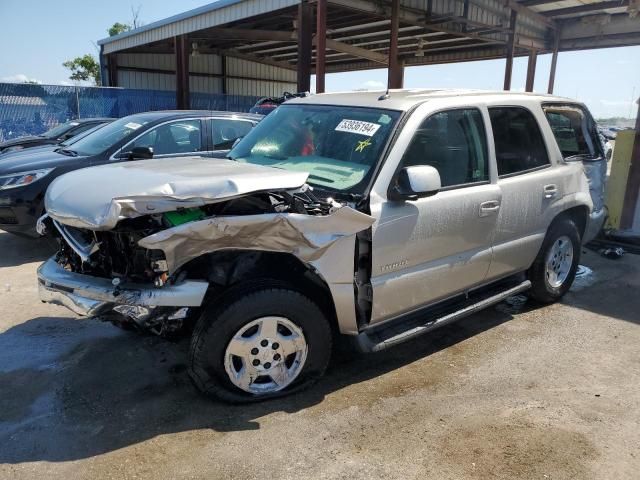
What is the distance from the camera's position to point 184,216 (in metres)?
2.91

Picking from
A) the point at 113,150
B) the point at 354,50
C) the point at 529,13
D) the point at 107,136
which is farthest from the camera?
the point at 354,50

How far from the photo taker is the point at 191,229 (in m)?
2.73

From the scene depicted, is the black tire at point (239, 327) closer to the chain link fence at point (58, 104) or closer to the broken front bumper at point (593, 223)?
the broken front bumper at point (593, 223)

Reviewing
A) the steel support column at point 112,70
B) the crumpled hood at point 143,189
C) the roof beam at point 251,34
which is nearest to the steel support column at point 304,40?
the roof beam at point 251,34

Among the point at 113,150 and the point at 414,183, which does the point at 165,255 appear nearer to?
the point at 414,183

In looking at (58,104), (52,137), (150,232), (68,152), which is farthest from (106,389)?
(58,104)

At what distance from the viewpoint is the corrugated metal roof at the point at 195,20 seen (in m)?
13.7

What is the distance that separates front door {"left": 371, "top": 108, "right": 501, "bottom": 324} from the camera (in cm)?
331

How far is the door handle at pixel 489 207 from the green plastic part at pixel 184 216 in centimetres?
206

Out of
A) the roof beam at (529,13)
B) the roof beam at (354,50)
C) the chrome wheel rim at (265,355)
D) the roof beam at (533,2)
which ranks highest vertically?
the roof beam at (533,2)

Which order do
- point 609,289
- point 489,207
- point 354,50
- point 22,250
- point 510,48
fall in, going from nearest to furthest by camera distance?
point 489,207
point 609,289
point 22,250
point 510,48
point 354,50

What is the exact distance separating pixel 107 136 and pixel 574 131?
562 centimetres

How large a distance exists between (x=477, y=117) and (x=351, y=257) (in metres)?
1.65

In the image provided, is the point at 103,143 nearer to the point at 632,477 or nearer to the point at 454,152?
the point at 454,152
